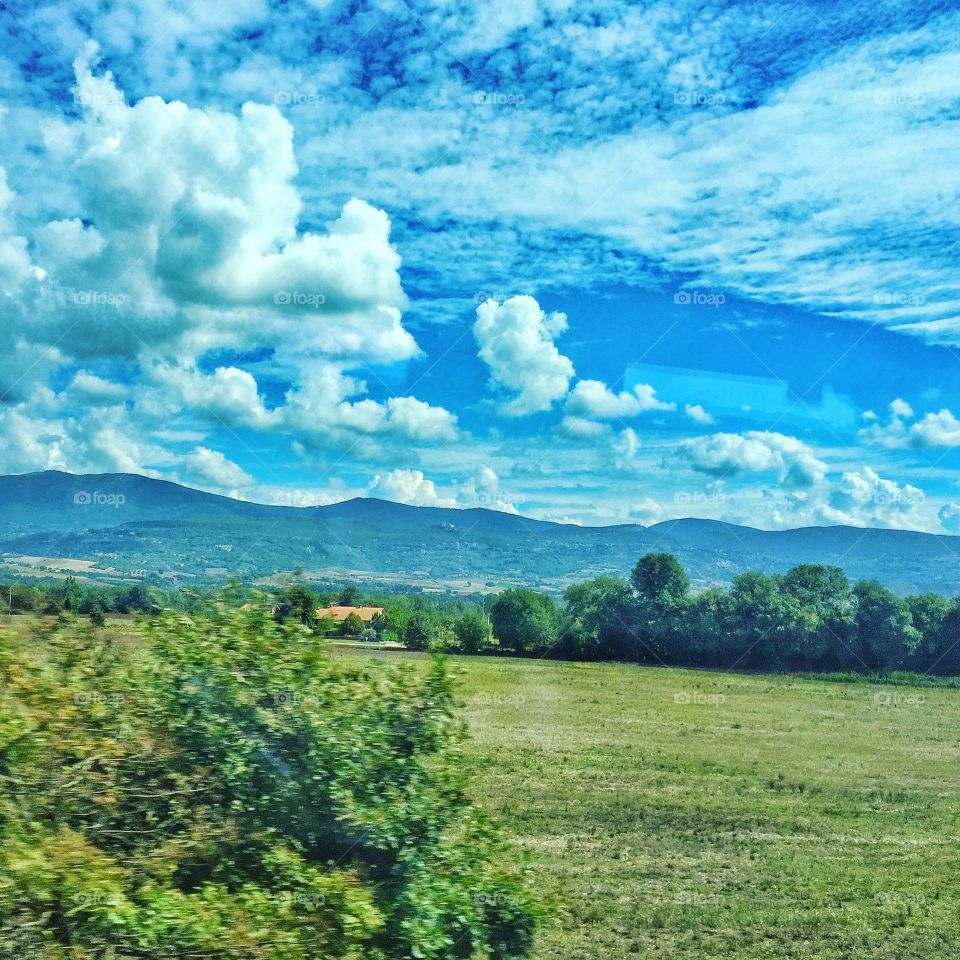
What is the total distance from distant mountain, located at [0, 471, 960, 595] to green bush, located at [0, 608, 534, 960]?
24531 mm

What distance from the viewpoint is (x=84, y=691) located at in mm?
4344

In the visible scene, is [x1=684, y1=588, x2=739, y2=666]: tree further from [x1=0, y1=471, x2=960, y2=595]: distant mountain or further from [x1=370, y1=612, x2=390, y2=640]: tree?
[x1=370, y1=612, x2=390, y2=640]: tree

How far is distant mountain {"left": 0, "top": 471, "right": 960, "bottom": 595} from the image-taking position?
45.8 metres

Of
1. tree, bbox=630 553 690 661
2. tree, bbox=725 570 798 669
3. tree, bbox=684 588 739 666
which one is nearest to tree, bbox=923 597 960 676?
tree, bbox=725 570 798 669

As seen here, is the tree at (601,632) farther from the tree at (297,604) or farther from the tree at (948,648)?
the tree at (297,604)

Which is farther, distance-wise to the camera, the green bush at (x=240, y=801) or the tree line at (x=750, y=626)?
the tree line at (x=750, y=626)

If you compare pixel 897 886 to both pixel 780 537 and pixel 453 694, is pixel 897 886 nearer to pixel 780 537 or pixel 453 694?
pixel 453 694

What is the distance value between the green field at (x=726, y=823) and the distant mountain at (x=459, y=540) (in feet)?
56.4

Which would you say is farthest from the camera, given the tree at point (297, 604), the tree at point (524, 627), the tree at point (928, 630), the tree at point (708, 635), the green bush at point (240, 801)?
the tree at point (524, 627)

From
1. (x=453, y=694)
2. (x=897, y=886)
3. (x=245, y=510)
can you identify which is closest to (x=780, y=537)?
(x=245, y=510)

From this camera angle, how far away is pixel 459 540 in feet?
294

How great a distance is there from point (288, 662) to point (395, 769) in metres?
0.88

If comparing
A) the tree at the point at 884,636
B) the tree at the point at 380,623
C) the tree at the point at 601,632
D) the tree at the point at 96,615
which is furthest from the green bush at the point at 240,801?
the tree at the point at 884,636

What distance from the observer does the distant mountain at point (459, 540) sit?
4578 cm
